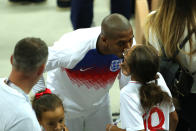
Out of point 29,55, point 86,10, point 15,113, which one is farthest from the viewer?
point 86,10

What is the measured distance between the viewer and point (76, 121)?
2734mm

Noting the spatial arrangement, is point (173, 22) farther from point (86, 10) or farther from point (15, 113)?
point (86, 10)

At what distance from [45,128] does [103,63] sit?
1.95ft

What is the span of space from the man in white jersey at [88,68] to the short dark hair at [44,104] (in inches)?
7.5

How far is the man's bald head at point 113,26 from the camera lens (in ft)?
7.13

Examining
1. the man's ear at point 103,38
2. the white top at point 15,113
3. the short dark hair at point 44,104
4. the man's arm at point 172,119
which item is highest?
the man's ear at point 103,38

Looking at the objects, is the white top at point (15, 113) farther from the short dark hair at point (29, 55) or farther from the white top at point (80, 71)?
the white top at point (80, 71)

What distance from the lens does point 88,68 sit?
2414 mm

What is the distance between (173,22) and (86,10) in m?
2.46

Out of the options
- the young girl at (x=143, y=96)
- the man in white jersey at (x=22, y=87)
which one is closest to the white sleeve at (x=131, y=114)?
the young girl at (x=143, y=96)

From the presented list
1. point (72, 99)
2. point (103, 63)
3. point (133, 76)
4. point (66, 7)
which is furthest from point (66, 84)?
point (66, 7)

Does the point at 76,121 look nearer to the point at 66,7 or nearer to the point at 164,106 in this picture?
the point at 164,106

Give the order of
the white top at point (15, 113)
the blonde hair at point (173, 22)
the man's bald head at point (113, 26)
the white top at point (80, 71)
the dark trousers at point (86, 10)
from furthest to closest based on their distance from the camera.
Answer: the dark trousers at point (86, 10)
the white top at point (80, 71)
the man's bald head at point (113, 26)
the blonde hair at point (173, 22)
the white top at point (15, 113)

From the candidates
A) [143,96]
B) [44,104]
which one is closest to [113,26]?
[143,96]
